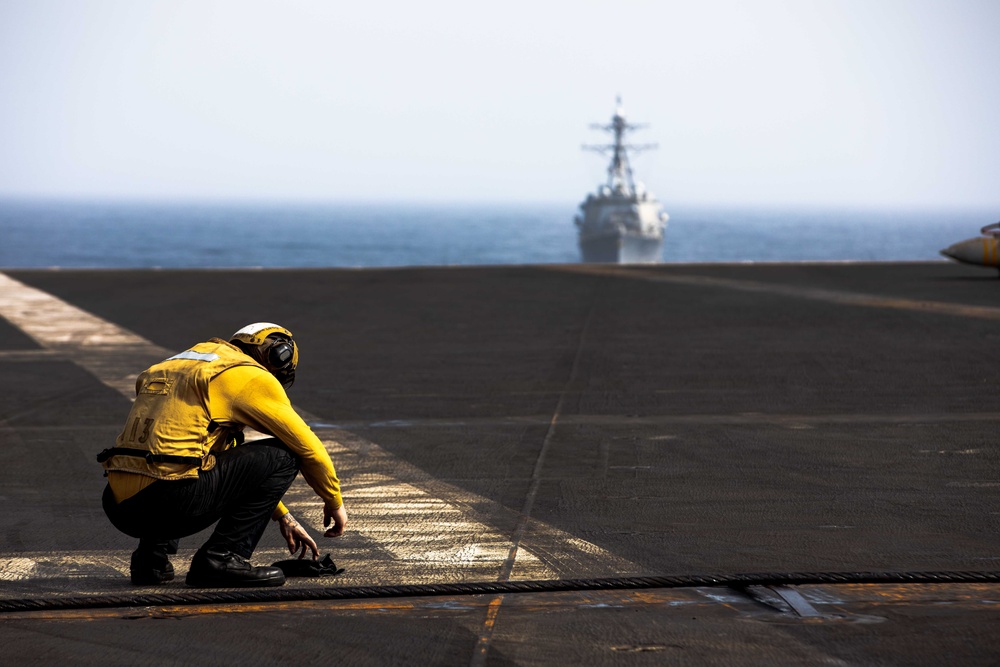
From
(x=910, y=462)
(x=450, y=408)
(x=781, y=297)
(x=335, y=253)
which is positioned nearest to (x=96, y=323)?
(x=450, y=408)

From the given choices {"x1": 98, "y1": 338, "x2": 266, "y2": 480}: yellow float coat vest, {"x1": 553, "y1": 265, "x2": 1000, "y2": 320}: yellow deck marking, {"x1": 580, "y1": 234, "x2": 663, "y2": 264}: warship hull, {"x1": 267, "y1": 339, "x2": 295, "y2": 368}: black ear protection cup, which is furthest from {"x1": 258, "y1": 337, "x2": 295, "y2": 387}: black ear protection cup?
{"x1": 580, "y1": 234, "x2": 663, "y2": 264}: warship hull

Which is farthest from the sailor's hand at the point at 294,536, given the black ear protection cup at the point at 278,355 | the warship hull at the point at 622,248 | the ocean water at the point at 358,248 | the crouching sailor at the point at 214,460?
the warship hull at the point at 622,248

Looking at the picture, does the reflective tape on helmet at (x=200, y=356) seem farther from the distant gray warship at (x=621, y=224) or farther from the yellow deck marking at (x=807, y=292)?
the distant gray warship at (x=621, y=224)

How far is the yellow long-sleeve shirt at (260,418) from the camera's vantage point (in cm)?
486

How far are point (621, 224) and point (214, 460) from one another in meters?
96.8

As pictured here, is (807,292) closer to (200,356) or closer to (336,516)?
(336,516)

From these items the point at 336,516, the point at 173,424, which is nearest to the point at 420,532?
the point at 336,516

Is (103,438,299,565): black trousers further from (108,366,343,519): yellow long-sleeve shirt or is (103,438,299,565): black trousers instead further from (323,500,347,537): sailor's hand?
(323,500,347,537): sailor's hand

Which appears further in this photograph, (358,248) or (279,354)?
(358,248)

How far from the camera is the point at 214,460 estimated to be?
4977mm

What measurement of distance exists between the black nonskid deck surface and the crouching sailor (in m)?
0.23

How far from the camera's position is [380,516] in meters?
6.37

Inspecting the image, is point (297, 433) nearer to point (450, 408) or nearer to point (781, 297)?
point (450, 408)

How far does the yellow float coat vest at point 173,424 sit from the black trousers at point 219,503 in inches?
3.0
